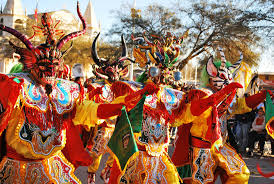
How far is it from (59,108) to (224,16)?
13.8 meters

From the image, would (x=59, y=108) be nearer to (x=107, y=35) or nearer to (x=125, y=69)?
(x=125, y=69)

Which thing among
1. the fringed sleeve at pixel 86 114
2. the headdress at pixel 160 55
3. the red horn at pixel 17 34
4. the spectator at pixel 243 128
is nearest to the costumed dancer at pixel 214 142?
the headdress at pixel 160 55

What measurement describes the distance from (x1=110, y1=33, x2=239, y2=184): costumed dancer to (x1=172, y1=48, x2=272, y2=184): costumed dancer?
0.76 feet

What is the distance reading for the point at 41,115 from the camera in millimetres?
3354

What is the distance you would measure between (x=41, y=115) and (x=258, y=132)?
763cm

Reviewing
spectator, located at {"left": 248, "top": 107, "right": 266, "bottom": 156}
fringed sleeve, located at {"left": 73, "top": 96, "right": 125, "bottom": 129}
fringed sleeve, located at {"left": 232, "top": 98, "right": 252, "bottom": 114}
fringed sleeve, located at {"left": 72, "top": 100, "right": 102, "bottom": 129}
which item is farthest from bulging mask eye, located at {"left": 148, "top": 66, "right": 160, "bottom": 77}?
spectator, located at {"left": 248, "top": 107, "right": 266, "bottom": 156}

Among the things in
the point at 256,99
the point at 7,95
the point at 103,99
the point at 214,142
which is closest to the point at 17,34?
the point at 7,95

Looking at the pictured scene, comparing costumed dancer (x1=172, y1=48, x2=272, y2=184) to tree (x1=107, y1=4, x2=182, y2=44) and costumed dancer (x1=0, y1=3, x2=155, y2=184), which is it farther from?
tree (x1=107, y1=4, x2=182, y2=44)

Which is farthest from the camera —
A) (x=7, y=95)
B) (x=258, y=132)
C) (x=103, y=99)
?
(x=258, y=132)

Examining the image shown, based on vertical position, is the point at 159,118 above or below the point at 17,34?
below

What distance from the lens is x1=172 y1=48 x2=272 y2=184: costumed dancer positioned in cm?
424

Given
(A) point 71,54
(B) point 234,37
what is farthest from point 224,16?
(A) point 71,54

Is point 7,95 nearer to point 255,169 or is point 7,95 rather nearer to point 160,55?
point 160,55

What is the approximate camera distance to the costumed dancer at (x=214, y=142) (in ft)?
13.9
